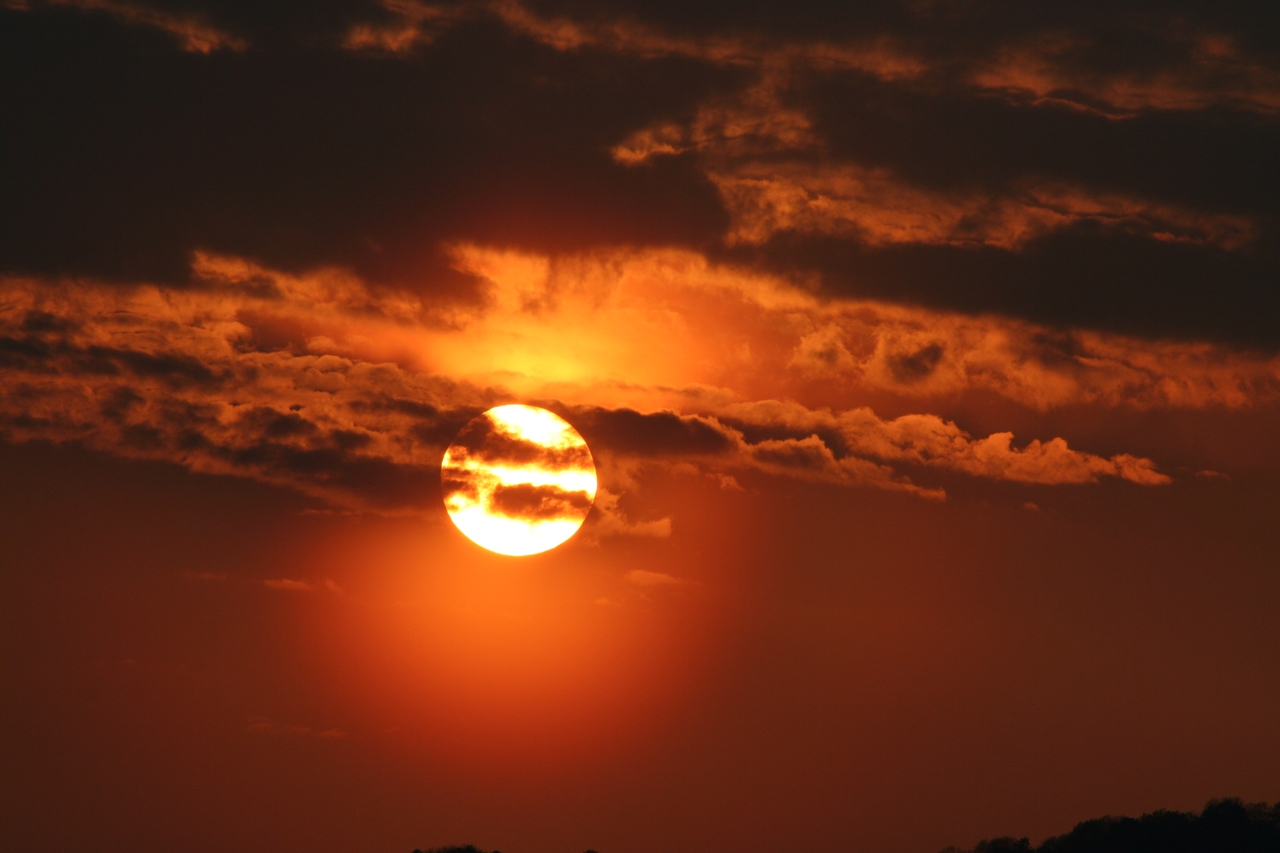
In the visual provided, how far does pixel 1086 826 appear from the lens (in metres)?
178

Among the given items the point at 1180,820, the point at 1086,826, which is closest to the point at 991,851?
the point at 1086,826

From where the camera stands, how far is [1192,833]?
6521 inches

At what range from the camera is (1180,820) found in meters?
169

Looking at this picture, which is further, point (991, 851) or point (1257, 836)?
point (991, 851)

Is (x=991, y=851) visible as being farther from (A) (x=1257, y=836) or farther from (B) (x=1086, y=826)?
(A) (x=1257, y=836)

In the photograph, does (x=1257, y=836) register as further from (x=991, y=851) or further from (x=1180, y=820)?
(x=991, y=851)

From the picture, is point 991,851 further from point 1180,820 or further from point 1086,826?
point 1180,820

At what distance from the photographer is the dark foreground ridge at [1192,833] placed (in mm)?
161875

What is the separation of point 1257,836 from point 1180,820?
9575mm

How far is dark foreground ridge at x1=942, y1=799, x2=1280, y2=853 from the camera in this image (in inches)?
6373

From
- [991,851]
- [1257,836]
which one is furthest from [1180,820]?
[991,851]

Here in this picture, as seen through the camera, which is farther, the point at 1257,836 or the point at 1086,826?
the point at 1086,826

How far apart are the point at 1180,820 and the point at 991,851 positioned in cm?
2857
